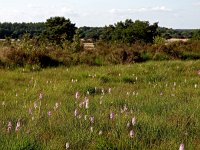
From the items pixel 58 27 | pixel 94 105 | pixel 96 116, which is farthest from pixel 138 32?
pixel 96 116

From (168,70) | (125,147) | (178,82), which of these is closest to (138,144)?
(125,147)

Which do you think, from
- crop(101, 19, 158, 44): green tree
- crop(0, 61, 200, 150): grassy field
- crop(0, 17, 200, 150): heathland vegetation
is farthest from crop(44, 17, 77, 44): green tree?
crop(0, 61, 200, 150): grassy field

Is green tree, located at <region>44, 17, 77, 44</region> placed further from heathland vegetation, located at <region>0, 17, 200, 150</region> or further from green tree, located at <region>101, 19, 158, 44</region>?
heathland vegetation, located at <region>0, 17, 200, 150</region>

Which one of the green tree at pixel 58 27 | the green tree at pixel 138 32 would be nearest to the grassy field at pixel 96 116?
the green tree at pixel 138 32

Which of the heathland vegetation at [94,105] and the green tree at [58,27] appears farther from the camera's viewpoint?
the green tree at [58,27]

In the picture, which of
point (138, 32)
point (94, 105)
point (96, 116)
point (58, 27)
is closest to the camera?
point (96, 116)

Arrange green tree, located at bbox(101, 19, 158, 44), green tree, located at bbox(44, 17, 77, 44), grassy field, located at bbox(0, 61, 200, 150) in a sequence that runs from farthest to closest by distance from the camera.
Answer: green tree, located at bbox(44, 17, 77, 44) < green tree, located at bbox(101, 19, 158, 44) < grassy field, located at bbox(0, 61, 200, 150)

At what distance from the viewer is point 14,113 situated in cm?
675

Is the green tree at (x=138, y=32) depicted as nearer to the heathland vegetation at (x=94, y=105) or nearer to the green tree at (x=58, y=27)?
the green tree at (x=58, y=27)

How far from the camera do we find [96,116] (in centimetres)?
623

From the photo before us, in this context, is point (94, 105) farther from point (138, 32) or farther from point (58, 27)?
point (58, 27)

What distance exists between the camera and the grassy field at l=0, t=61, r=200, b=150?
507 centimetres

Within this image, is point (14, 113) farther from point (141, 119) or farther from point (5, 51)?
point (5, 51)

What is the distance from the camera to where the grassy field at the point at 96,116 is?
16.6 feet
